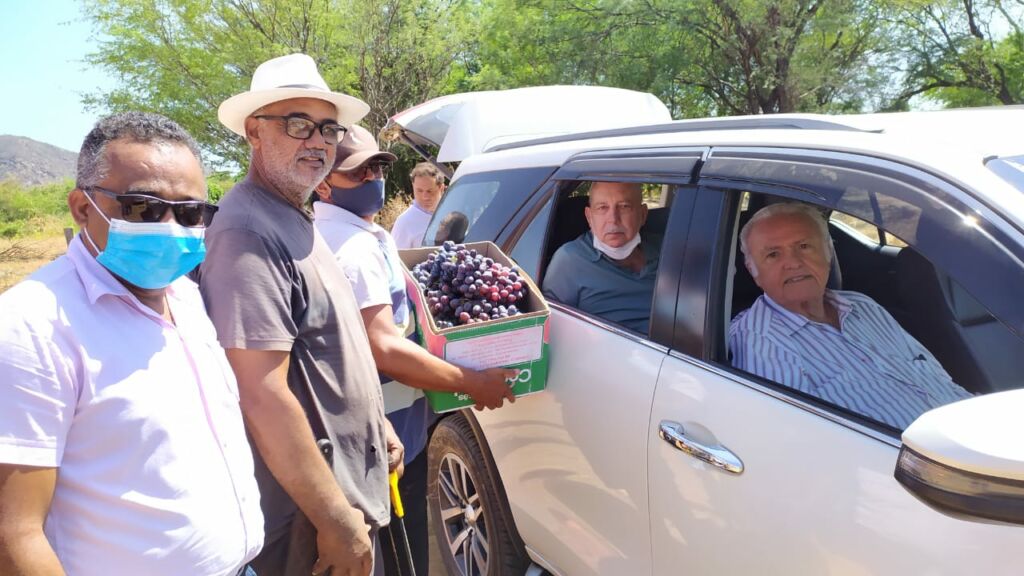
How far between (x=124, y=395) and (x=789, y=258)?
6.39 feet

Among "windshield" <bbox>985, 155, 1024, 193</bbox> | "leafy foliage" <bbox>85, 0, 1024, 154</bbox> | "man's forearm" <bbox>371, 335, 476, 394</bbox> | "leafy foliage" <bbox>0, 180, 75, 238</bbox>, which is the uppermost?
"leafy foliage" <bbox>85, 0, 1024, 154</bbox>

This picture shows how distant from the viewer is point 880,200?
4.85 feet

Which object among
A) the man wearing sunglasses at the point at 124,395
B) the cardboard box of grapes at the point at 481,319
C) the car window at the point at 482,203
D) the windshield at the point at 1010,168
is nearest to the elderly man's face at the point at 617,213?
the car window at the point at 482,203

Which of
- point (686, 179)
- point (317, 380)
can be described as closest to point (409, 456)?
point (317, 380)

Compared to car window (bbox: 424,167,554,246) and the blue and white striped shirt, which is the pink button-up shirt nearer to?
the blue and white striped shirt

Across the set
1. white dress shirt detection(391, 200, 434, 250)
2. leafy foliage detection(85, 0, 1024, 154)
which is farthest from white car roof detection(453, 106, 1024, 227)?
leafy foliage detection(85, 0, 1024, 154)

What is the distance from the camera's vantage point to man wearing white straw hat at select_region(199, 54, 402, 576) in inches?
63.7

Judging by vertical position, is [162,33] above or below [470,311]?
above

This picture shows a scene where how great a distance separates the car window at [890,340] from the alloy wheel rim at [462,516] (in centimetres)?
143

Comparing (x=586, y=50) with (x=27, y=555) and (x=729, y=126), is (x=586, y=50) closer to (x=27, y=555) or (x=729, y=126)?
(x=729, y=126)

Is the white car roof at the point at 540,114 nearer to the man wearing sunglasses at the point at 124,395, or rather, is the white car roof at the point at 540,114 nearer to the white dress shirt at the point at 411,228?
the white dress shirt at the point at 411,228

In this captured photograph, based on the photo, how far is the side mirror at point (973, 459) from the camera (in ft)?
3.25

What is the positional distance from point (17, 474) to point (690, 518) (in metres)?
1.45

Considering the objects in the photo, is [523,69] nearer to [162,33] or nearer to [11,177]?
[162,33]
